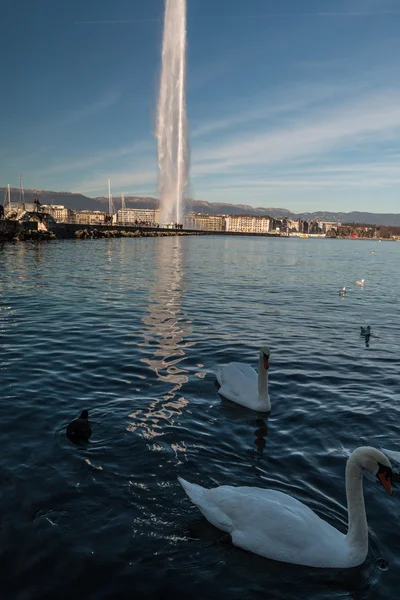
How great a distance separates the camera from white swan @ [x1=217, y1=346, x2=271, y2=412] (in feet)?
29.6

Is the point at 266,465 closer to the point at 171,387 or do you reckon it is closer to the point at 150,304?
the point at 171,387

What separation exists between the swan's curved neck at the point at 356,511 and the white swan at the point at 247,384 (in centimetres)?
369

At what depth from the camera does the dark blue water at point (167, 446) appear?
4.94 m

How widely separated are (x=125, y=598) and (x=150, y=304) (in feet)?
54.8

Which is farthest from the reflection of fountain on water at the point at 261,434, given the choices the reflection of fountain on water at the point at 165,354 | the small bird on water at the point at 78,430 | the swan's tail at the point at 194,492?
the small bird on water at the point at 78,430

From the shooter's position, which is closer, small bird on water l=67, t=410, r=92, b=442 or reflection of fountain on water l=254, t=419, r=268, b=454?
small bird on water l=67, t=410, r=92, b=442

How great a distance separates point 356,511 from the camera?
5180 millimetres

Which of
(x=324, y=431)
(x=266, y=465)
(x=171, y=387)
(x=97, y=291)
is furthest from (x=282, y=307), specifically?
(x=266, y=465)

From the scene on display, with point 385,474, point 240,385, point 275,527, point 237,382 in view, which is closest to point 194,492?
point 275,527

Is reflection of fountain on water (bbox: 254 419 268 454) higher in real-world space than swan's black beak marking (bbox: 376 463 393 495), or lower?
lower

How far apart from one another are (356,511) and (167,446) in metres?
3.07

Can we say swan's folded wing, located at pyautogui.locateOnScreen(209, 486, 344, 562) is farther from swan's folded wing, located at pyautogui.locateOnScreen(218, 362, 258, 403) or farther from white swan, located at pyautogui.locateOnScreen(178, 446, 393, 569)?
swan's folded wing, located at pyautogui.locateOnScreen(218, 362, 258, 403)

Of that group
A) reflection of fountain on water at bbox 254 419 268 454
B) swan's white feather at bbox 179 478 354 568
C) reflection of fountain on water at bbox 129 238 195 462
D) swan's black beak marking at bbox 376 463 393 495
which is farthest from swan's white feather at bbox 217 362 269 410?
swan's black beak marking at bbox 376 463 393 495

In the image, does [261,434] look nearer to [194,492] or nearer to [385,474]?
[194,492]
